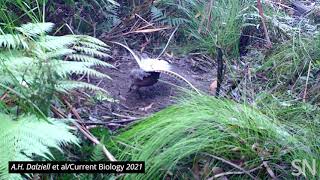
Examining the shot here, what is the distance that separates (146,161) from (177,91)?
1245 millimetres

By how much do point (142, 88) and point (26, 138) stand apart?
5.27 ft

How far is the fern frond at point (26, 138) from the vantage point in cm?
187

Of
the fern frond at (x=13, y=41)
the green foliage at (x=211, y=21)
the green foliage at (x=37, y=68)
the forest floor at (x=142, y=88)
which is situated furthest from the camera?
the green foliage at (x=211, y=21)

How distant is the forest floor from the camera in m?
3.10

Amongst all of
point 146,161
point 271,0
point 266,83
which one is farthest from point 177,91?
point 271,0

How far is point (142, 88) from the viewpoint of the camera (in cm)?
352

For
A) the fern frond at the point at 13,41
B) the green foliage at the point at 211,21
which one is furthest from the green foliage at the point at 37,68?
A: the green foliage at the point at 211,21

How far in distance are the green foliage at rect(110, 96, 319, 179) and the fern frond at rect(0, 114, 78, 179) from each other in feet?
1.32

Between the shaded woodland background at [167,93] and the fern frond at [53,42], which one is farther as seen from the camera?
the fern frond at [53,42]

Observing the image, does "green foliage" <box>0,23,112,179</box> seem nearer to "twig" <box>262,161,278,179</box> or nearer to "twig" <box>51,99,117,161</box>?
"twig" <box>51,99,117,161</box>

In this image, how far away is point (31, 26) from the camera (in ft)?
9.38

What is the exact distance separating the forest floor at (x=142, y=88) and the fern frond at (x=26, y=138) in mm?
725

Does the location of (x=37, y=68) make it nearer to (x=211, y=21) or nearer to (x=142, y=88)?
(x=142, y=88)

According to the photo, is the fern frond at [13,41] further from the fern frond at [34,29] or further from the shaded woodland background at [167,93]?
the fern frond at [34,29]
